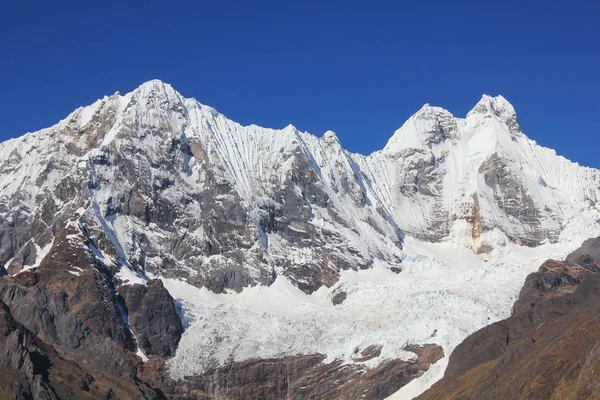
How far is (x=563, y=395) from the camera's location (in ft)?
623

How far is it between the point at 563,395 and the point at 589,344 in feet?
45.0

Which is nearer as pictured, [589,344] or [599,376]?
[599,376]

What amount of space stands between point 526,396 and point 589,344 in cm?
1346

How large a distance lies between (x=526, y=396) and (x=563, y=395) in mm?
10778

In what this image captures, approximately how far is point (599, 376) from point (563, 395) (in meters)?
10.0

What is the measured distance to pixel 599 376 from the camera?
181375mm

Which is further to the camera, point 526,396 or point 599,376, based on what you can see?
point 526,396

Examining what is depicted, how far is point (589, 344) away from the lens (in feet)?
655

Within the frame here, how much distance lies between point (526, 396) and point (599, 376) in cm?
2061

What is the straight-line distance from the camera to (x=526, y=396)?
200 meters

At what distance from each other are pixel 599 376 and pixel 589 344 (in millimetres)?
18781
